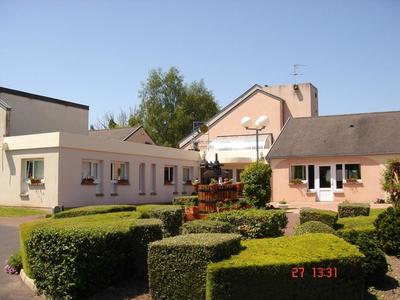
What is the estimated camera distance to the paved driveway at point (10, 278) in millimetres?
8109

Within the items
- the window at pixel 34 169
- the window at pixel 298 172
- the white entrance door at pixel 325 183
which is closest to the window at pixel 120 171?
the window at pixel 34 169

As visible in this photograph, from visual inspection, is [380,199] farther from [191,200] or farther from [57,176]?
[57,176]

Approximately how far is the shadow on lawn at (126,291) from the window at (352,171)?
23.8 metres

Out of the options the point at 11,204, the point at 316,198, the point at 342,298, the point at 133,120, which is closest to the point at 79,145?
the point at 11,204

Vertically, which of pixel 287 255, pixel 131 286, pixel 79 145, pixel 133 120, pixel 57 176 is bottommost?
pixel 131 286

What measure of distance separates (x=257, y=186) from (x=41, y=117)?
18.4m

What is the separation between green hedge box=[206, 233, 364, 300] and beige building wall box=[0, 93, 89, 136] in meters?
24.4

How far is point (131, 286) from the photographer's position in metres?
7.94

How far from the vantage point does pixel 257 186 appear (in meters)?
19.1

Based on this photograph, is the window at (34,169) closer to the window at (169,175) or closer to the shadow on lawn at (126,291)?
the window at (169,175)

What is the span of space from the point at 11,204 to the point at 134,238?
1869cm

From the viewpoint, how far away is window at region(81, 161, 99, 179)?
25.1m

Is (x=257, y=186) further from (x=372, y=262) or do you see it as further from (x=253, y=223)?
(x=372, y=262)

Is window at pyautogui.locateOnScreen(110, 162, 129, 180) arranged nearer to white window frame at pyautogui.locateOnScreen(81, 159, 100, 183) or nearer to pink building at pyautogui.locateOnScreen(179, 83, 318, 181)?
white window frame at pyautogui.locateOnScreen(81, 159, 100, 183)
